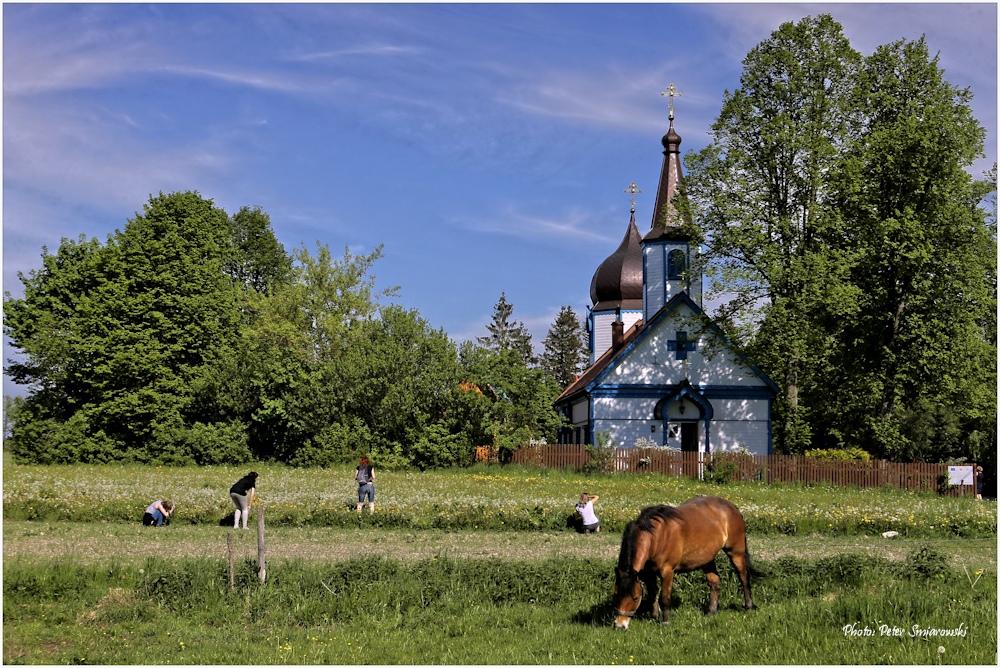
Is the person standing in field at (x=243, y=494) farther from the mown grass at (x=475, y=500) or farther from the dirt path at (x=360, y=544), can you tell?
the mown grass at (x=475, y=500)

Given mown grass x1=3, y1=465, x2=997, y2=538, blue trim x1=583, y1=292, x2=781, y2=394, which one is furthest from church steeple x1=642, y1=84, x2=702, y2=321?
mown grass x1=3, y1=465, x2=997, y2=538

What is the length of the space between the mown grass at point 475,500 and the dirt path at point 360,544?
764 millimetres

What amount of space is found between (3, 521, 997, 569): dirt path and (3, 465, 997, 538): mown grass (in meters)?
0.76

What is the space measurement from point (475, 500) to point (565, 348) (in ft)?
263

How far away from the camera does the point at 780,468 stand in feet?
121

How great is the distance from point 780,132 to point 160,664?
3396cm

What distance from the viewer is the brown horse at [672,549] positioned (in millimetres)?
11281

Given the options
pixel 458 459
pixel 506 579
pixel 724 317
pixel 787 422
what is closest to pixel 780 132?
pixel 724 317

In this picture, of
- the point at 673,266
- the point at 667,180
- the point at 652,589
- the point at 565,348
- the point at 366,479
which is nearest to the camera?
the point at 652,589

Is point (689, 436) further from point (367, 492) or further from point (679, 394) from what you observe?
point (367, 492)

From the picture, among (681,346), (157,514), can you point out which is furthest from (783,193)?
(157,514)

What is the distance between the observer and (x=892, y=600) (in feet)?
38.0

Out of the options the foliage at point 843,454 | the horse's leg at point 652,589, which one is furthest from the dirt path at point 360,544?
the foliage at point 843,454

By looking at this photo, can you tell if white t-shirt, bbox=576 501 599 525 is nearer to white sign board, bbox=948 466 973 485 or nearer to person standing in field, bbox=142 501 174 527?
person standing in field, bbox=142 501 174 527
